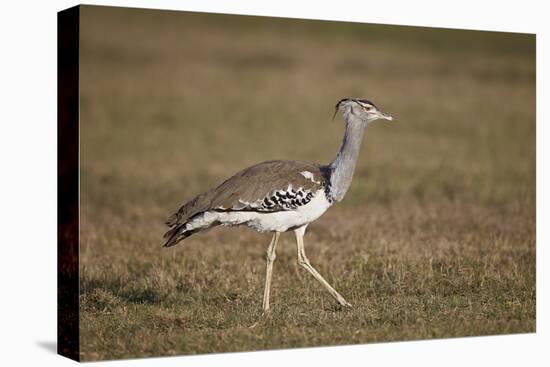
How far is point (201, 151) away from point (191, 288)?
7.39m

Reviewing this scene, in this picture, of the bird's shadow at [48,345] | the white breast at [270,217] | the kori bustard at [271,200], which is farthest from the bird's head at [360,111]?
the bird's shadow at [48,345]

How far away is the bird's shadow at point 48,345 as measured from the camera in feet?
22.0

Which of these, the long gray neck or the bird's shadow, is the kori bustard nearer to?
the long gray neck

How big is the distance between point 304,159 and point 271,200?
23.8 ft

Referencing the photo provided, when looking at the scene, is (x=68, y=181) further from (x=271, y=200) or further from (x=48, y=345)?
(x=271, y=200)

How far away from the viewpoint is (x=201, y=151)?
14.8m

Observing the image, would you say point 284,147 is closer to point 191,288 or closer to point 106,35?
point 106,35

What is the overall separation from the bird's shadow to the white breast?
1224 mm

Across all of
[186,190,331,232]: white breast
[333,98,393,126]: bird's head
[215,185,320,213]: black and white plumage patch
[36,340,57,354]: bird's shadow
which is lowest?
[36,340,57,354]: bird's shadow

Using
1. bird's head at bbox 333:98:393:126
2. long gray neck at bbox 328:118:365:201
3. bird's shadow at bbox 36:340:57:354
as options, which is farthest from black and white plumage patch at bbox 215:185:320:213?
bird's shadow at bbox 36:340:57:354

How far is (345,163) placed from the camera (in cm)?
711

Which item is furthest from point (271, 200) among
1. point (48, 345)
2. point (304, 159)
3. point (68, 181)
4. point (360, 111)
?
point (304, 159)

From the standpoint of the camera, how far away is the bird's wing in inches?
272

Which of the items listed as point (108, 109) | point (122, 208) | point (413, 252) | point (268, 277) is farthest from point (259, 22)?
point (268, 277)
